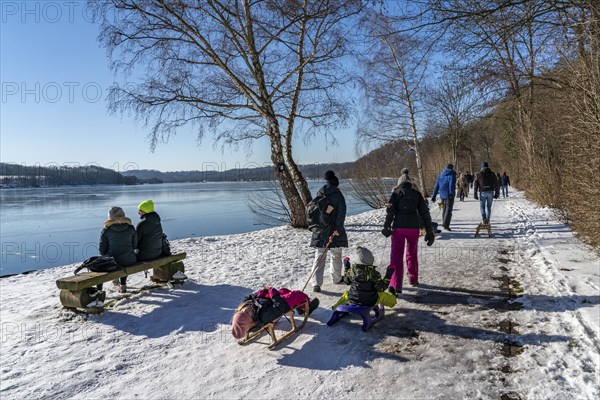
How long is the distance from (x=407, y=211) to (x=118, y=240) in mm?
4368

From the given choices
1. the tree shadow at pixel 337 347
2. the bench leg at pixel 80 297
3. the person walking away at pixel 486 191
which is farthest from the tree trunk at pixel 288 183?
the tree shadow at pixel 337 347

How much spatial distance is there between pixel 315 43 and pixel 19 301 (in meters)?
9.91

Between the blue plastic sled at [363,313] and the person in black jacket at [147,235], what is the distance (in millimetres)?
3406

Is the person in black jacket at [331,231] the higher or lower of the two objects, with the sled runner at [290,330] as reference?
higher

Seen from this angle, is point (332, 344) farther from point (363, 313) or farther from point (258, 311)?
point (258, 311)

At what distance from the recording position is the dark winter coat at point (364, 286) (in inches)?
183

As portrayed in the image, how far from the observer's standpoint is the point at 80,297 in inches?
213

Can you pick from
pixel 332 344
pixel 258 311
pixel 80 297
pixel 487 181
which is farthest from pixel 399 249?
pixel 487 181

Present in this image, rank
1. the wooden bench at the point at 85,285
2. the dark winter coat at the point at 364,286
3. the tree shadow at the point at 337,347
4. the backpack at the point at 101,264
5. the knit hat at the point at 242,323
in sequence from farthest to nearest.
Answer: the backpack at the point at 101,264
the wooden bench at the point at 85,285
the dark winter coat at the point at 364,286
the knit hat at the point at 242,323
the tree shadow at the point at 337,347

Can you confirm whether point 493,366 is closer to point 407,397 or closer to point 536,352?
point 536,352

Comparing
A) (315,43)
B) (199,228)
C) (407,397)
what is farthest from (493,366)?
(199,228)

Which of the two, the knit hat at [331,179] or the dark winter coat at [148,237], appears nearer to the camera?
the knit hat at [331,179]

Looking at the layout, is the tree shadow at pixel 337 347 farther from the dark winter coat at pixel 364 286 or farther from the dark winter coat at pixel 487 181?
the dark winter coat at pixel 487 181

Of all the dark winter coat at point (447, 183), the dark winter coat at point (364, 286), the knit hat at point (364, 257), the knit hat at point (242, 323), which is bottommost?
the knit hat at point (242, 323)
